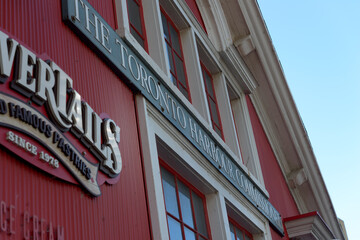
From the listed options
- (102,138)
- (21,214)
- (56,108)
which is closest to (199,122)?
(102,138)

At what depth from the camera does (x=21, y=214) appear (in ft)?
10.3

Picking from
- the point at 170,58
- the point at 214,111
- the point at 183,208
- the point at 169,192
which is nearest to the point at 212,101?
the point at 214,111

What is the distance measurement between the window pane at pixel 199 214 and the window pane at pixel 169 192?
0.57 meters

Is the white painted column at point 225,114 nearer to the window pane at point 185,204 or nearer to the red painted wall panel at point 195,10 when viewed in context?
the red painted wall panel at point 195,10

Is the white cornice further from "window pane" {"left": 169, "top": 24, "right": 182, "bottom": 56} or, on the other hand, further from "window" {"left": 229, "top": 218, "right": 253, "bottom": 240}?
"window" {"left": 229, "top": 218, "right": 253, "bottom": 240}

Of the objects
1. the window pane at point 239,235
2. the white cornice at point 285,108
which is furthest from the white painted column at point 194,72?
the white cornice at point 285,108

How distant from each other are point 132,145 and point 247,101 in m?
5.95

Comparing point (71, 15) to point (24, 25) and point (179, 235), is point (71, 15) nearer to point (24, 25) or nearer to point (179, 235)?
point (24, 25)

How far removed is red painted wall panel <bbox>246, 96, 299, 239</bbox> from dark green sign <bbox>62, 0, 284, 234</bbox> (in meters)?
2.09

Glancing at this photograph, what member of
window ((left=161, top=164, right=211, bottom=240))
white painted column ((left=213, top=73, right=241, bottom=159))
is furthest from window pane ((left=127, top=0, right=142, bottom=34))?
white painted column ((left=213, top=73, right=241, bottom=159))

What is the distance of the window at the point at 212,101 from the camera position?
847 centimetres

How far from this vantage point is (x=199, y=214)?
21.4 ft

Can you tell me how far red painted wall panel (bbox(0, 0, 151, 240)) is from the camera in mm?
3215

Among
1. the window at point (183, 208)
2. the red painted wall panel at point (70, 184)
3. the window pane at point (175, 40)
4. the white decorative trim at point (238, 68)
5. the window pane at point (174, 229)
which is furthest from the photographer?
the white decorative trim at point (238, 68)
